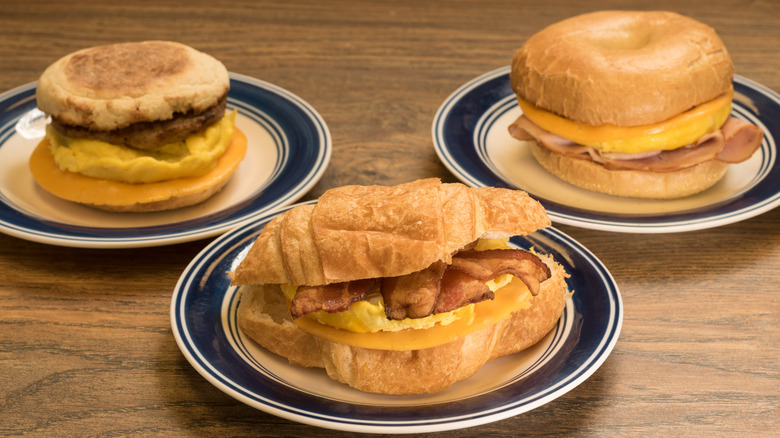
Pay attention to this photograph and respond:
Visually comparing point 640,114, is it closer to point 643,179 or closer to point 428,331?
point 643,179

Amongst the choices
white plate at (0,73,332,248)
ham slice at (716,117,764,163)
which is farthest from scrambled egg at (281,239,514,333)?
ham slice at (716,117,764,163)

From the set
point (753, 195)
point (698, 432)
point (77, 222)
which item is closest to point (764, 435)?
point (698, 432)

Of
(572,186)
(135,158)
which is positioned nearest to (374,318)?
(135,158)

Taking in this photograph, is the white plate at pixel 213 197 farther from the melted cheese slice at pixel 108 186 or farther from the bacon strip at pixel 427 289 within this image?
the bacon strip at pixel 427 289

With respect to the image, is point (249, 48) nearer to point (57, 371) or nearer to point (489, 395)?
point (57, 371)

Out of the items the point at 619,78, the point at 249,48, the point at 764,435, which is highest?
the point at 619,78

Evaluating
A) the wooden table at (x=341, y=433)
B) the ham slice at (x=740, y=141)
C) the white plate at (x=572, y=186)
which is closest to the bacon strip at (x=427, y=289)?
the wooden table at (x=341, y=433)
